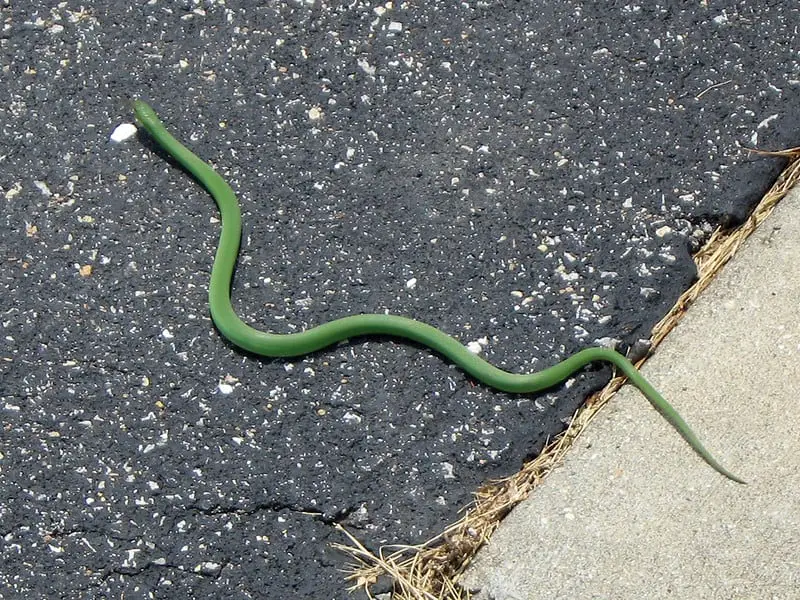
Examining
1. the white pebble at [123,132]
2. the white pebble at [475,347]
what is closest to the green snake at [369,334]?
the white pebble at [475,347]

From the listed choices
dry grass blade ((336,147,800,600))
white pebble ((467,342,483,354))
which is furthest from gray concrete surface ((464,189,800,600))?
white pebble ((467,342,483,354))

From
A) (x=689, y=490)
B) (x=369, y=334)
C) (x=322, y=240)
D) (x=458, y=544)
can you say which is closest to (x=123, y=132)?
(x=322, y=240)

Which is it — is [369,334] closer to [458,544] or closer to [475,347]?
[475,347]

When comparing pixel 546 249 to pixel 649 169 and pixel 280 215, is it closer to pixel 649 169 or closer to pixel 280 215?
pixel 649 169

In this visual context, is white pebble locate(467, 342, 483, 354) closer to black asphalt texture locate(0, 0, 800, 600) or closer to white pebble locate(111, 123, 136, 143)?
black asphalt texture locate(0, 0, 800, 600)

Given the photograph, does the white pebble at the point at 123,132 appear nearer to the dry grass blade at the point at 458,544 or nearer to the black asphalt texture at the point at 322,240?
the black asphalt texture at the point at 322,240

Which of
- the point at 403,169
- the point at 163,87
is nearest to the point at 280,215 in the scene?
the point at 403,169
